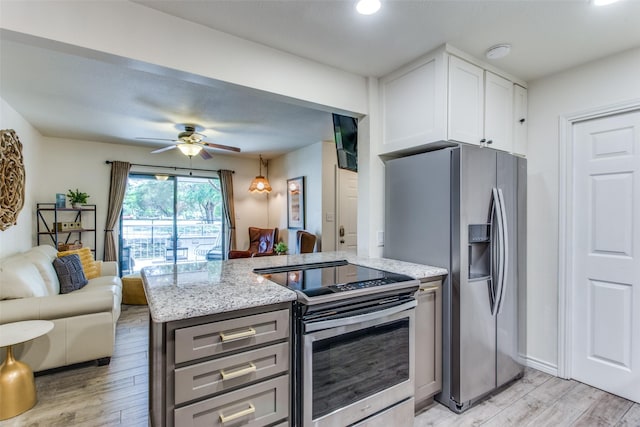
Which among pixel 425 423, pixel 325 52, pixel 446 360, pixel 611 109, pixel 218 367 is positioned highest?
pixel 325 52

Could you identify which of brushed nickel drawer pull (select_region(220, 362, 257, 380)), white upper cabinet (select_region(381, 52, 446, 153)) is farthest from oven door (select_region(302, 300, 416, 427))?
white upper cabinet (select_region(381, 52, 446, 153))

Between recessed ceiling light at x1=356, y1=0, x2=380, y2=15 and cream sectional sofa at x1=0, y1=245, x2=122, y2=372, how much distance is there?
3038 mm

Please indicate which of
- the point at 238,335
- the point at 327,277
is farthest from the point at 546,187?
the point at 238,335

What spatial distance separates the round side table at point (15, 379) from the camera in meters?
2.03

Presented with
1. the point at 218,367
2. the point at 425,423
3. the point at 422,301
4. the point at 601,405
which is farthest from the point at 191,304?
the point at 601,405

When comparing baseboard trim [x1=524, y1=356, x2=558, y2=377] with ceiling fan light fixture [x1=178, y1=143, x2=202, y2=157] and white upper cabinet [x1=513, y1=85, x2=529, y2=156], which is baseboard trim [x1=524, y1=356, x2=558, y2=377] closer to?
white upper cabinet [x1=513, y1=85, x2=529, y2=156]

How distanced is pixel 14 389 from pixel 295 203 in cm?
423

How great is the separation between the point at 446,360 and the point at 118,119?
4407mm

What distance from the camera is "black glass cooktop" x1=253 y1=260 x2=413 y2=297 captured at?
1.62 m

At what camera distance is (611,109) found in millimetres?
2230

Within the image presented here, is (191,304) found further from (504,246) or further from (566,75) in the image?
(566,75)

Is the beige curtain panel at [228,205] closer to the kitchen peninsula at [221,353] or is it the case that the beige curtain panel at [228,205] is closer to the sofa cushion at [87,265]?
the sofa cushion at [87,265]

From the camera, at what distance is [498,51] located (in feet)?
7.04

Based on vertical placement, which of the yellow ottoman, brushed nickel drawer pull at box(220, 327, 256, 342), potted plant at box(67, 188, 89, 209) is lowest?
the yellow ottoman
